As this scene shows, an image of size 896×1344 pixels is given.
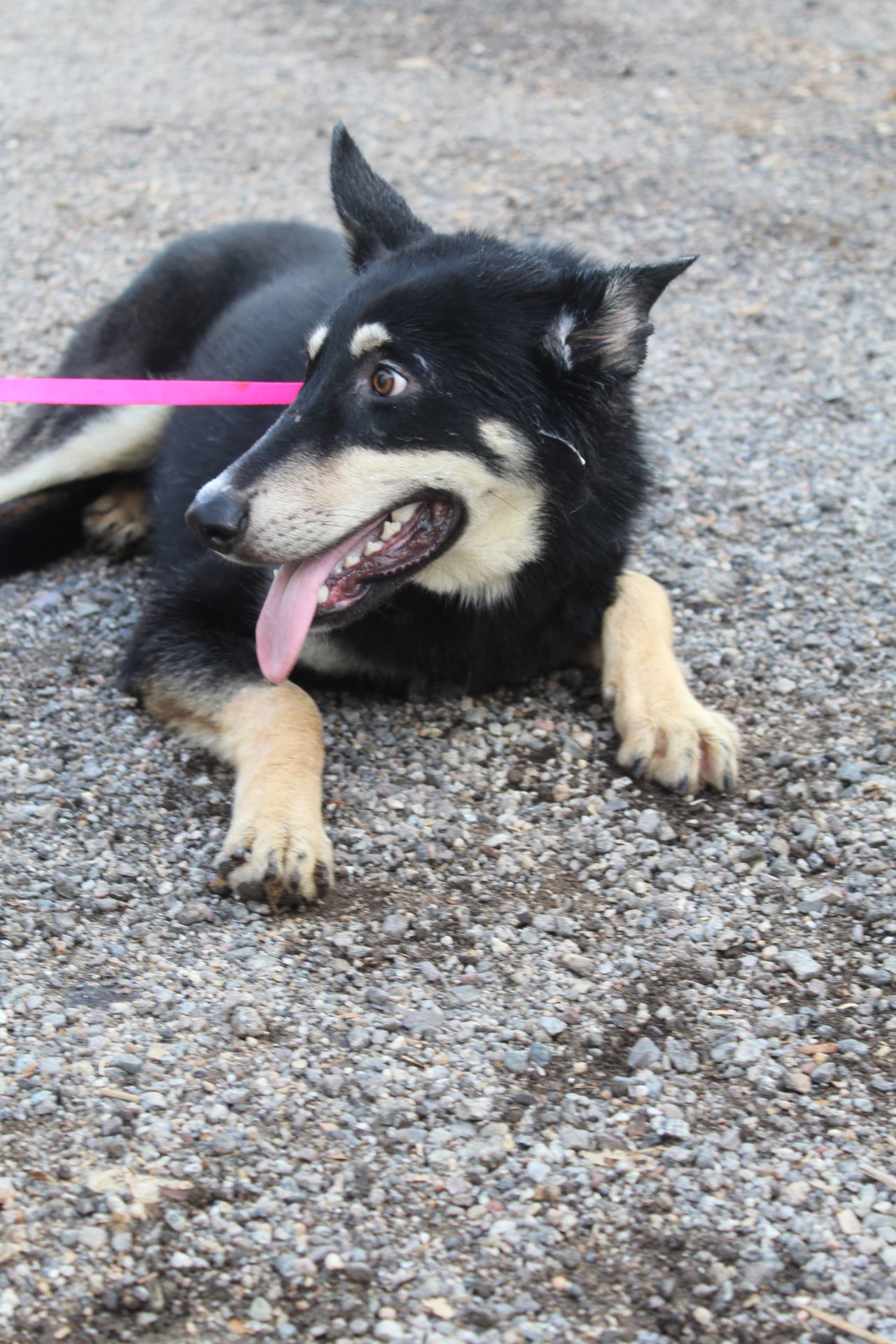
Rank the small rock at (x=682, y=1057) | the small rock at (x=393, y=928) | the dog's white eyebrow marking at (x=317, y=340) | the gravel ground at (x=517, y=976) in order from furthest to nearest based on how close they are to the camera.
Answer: the dog's white eyebrow marking at (x=317, y=340) < the small rock at (x=393, y=928) < the small rock at (x=682, y=1057) < the gravel ground at (x=517, y=976)

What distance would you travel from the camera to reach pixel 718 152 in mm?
8688

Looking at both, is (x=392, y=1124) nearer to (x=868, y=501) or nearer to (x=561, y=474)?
(x=561, y=474)

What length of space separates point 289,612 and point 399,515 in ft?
1.37

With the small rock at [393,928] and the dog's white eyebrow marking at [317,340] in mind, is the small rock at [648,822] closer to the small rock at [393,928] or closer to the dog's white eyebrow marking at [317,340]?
the small rock at [393,928]

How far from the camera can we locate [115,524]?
5.29m

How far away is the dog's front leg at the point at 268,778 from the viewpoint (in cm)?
350

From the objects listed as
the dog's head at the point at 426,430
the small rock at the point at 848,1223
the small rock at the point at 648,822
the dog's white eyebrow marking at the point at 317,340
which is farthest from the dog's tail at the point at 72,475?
the small rock at the point at 848,1223

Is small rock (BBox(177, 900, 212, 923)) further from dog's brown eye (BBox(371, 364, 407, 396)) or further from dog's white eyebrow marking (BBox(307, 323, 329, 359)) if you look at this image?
dog's white eyebrow marking (BBox(307, 323, 329, 359))

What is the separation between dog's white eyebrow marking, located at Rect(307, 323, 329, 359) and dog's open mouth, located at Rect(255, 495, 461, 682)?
0.55 metres

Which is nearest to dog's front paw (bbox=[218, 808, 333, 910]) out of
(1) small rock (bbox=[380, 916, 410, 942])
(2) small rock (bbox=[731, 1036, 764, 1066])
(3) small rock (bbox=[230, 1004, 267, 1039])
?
(1) small rock (bbox=[380, 916, 410, 942])

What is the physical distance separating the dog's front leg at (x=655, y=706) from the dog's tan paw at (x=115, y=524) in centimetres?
→ 200

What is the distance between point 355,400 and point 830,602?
2229mm

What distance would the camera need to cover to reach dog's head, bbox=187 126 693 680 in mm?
3471

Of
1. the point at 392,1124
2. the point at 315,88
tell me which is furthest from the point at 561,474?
the point at 315,88
